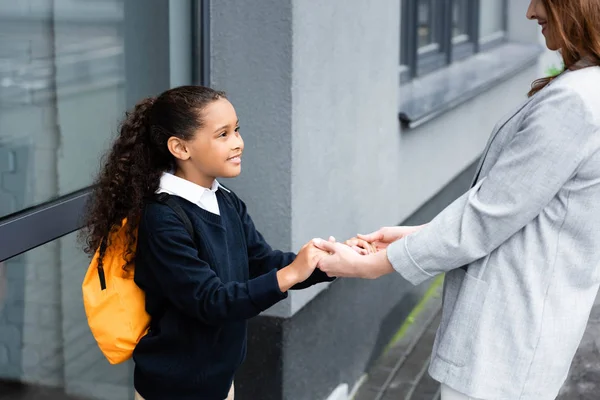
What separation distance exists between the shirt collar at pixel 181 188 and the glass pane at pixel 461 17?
616 cm

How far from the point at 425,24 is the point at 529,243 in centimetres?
503

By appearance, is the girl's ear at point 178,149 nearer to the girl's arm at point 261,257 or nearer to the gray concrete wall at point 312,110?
the girl's arm at point 261,257

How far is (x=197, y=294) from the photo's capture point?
2504mm

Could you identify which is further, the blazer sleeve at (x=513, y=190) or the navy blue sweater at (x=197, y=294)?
the navy blue sweater at (x=197, y=294)

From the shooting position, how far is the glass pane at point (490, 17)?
30.5 feet

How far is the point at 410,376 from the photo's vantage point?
5.10m

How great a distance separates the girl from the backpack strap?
0.4 inches

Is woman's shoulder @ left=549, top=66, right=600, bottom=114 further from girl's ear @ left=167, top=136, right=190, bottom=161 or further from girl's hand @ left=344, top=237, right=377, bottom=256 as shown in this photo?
girl's ear @ left=167, top=136, right=190, bottom=161

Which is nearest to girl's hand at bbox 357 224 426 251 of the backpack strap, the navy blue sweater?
the navy blue sweater

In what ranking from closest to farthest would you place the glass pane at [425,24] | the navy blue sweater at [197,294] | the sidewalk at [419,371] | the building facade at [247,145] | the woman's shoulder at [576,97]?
the woman's shoulder at [576,97]
the navy blue sweater at [197,294]
the building facade at [247,145]
the sidewalk at [419,371]
the glass pane at [425,24]

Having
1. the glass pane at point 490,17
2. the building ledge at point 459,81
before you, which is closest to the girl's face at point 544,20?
the building ledge at point 459,81

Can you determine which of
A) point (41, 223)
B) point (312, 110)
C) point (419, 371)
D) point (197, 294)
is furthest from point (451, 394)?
point (419, 371)

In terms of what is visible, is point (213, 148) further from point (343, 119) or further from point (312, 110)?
point (343, 119)

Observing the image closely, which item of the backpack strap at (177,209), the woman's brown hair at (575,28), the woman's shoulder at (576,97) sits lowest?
the backpack strap at (177,209)
